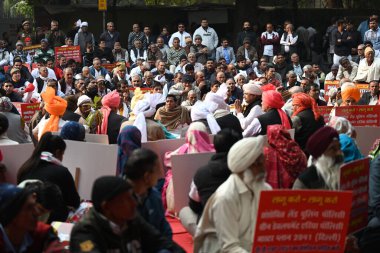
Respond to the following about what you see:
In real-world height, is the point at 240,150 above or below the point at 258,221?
above

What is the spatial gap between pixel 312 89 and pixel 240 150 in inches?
402

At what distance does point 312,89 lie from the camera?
1709 cm

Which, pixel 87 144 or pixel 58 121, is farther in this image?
pixel 58 121

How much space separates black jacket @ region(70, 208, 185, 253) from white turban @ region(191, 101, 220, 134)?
5834 millimetres

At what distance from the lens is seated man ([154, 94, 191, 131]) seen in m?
13.5

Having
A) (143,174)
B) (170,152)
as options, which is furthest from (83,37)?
(143,174)

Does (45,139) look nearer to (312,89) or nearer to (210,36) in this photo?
(312,89)

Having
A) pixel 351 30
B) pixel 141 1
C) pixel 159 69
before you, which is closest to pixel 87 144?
pixel 159 69

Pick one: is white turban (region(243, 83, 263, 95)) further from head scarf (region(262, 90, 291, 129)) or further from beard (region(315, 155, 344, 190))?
beard (region(315, 155, 344, 190))

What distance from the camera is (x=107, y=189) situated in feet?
19.0

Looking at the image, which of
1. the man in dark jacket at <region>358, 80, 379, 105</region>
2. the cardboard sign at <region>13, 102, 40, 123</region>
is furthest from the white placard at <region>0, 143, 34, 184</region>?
the man in dark jacket at <region>358, 80, 379, 105</region>

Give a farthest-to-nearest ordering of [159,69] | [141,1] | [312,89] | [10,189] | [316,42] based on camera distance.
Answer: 1. [141,1]
2. [316,42]
3. [159,69]
4. [312,89]
5. [10,189]

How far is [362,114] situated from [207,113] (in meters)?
3.03

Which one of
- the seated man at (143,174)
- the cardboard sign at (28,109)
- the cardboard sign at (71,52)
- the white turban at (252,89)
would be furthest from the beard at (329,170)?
the cardboard sign at (71,52)
